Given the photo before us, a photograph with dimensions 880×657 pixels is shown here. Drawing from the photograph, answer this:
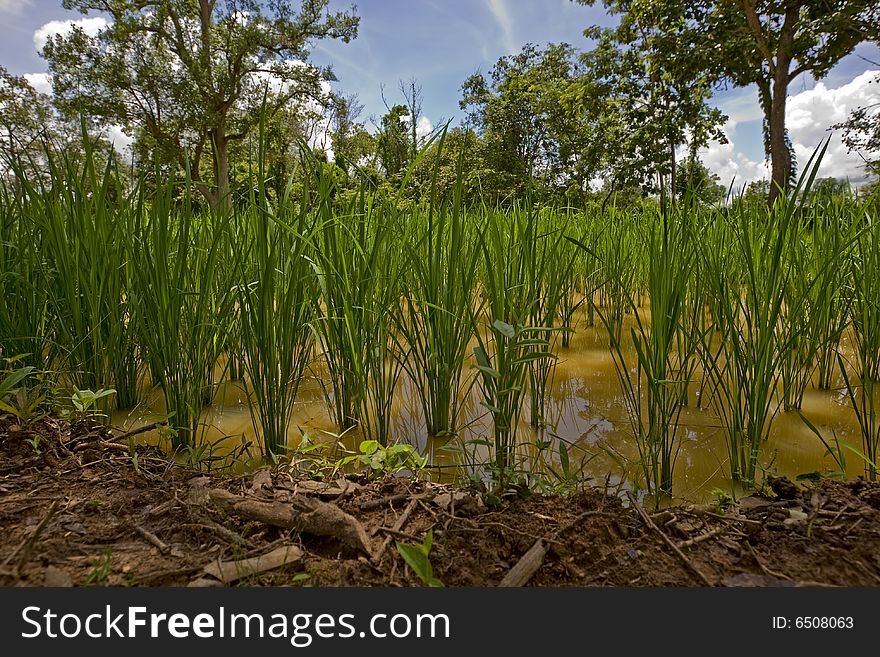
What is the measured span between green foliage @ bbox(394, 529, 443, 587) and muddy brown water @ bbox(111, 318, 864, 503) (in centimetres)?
26

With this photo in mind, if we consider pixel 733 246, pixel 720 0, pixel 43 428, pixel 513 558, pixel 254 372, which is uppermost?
pixel 720 0

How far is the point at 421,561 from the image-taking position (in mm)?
676

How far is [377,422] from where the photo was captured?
1.51 m

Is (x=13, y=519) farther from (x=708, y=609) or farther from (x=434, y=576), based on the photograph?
(x=708, y=609)

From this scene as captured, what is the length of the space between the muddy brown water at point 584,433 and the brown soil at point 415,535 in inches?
6.6

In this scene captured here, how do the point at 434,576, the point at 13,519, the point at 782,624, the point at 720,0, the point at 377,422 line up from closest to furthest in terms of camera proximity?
the point at 782,624, the point at 434,576, the point at 13,519, the point at 377,422, the point at 720,0

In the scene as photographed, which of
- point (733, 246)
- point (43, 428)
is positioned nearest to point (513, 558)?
point (43, 428)

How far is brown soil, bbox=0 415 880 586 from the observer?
2.27 feet

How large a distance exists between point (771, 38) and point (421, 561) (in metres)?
12.5

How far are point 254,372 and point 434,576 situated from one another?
85 centimetres

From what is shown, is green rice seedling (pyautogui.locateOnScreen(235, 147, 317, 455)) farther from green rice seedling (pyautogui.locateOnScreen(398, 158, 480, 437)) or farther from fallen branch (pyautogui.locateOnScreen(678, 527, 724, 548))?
fallen branch (pyautogui.locateOnScreen(678, 527, 724, 548))

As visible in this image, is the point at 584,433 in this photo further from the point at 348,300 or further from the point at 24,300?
the point at 24,300

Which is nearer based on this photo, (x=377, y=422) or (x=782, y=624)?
(x=782, y=624)

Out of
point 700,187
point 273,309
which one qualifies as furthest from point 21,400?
point 700,187
